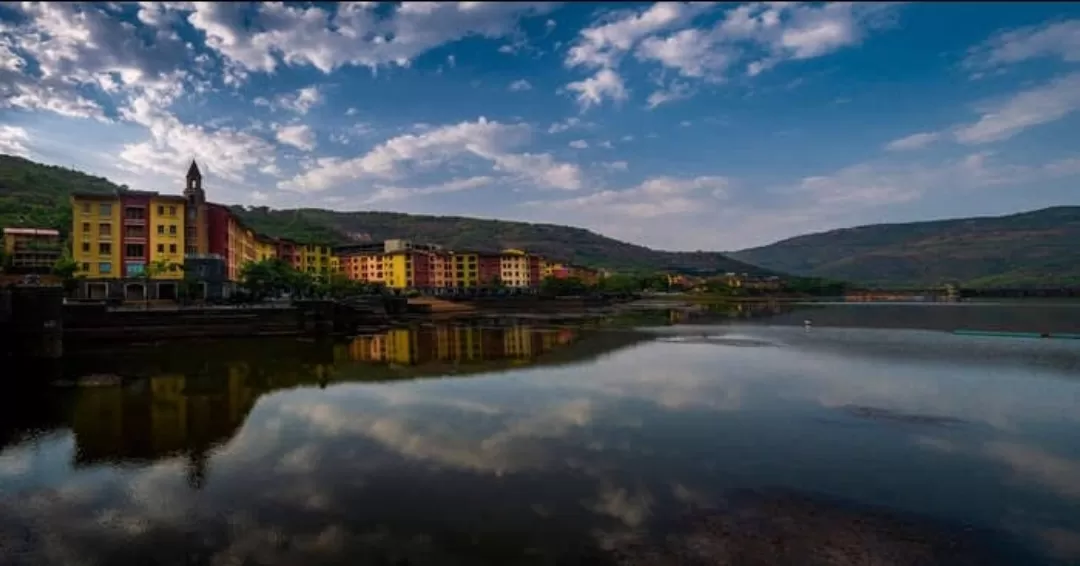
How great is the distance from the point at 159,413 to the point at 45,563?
45.6 feet

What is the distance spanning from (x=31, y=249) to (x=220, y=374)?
245 feet

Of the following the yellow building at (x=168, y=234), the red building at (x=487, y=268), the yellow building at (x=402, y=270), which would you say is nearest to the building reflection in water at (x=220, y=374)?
the yellow building at (x=168, y=234)

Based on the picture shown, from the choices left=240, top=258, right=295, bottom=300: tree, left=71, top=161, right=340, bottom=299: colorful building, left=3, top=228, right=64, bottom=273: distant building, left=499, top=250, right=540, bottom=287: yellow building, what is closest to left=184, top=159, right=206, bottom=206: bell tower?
left=71, top=161, right=340, bottom=299: colorful building

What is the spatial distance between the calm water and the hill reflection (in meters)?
0.23

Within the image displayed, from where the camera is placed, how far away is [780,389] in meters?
28.6

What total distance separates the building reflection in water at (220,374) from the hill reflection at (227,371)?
45 millimetres

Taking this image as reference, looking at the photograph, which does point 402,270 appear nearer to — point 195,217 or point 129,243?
point 195,217

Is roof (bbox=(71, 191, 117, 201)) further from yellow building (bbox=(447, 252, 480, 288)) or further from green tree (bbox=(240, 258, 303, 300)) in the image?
yellow building (bbox=(447, 252, 480, 288))

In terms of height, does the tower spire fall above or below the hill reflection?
above

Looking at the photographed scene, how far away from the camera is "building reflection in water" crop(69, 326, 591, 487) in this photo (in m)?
19.7

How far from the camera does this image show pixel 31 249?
86.1 metres

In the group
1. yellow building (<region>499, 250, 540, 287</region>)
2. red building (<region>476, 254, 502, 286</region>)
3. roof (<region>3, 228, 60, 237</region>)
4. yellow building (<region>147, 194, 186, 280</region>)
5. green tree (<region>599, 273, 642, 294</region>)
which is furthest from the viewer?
green tree (<region>599, 273, 642, 294</region>)

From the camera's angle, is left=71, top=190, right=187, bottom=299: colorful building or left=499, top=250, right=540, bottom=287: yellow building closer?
left=71, top=190, right=187, bottom=299: colorful building

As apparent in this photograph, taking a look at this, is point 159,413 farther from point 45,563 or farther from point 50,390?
point 45,563
